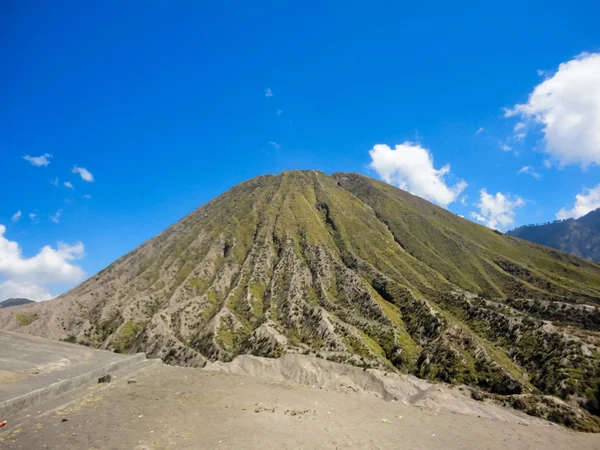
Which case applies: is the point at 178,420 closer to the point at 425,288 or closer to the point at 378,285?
the point at 378,285

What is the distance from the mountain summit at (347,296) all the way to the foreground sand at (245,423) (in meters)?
15.6

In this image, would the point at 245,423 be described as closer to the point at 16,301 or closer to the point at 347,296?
the point at 347,296

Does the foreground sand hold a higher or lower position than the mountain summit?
lower

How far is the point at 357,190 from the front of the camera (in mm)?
128125

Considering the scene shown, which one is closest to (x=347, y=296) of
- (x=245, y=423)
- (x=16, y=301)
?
(x=245, y=423)

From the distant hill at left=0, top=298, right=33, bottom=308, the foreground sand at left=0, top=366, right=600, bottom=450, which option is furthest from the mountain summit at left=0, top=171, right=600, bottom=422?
the distant hill at left=0, top=298, right=33, bottom=308

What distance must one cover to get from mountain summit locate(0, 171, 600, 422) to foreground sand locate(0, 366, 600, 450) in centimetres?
1558

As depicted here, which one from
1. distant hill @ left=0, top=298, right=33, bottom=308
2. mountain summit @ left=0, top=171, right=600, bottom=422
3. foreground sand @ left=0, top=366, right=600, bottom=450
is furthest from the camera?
distant hill @ left=0, top=298, right=33, bottom=308

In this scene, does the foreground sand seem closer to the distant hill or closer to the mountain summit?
the mountain summit

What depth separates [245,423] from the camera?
58.3ft

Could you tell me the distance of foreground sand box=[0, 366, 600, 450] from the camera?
50.3 feet

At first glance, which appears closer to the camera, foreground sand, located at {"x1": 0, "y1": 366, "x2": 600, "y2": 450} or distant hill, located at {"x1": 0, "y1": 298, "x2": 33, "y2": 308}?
foreground sand, located at {"x1": 0, "y1": 366, "x2": 600, "y2": 450}

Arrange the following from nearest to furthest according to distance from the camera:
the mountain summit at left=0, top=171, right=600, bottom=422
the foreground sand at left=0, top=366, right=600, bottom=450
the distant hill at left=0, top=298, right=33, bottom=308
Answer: the foreground sand at left=0, top=366, right=600, bottom=450 → the mountain summit at left=0, top=171, right=600, bottom=422 → the distant hill at left=0, top=298, right=33, bottom=308

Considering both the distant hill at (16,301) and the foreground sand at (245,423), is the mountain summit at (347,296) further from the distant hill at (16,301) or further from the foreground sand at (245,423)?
the distant hill at (16,301)
